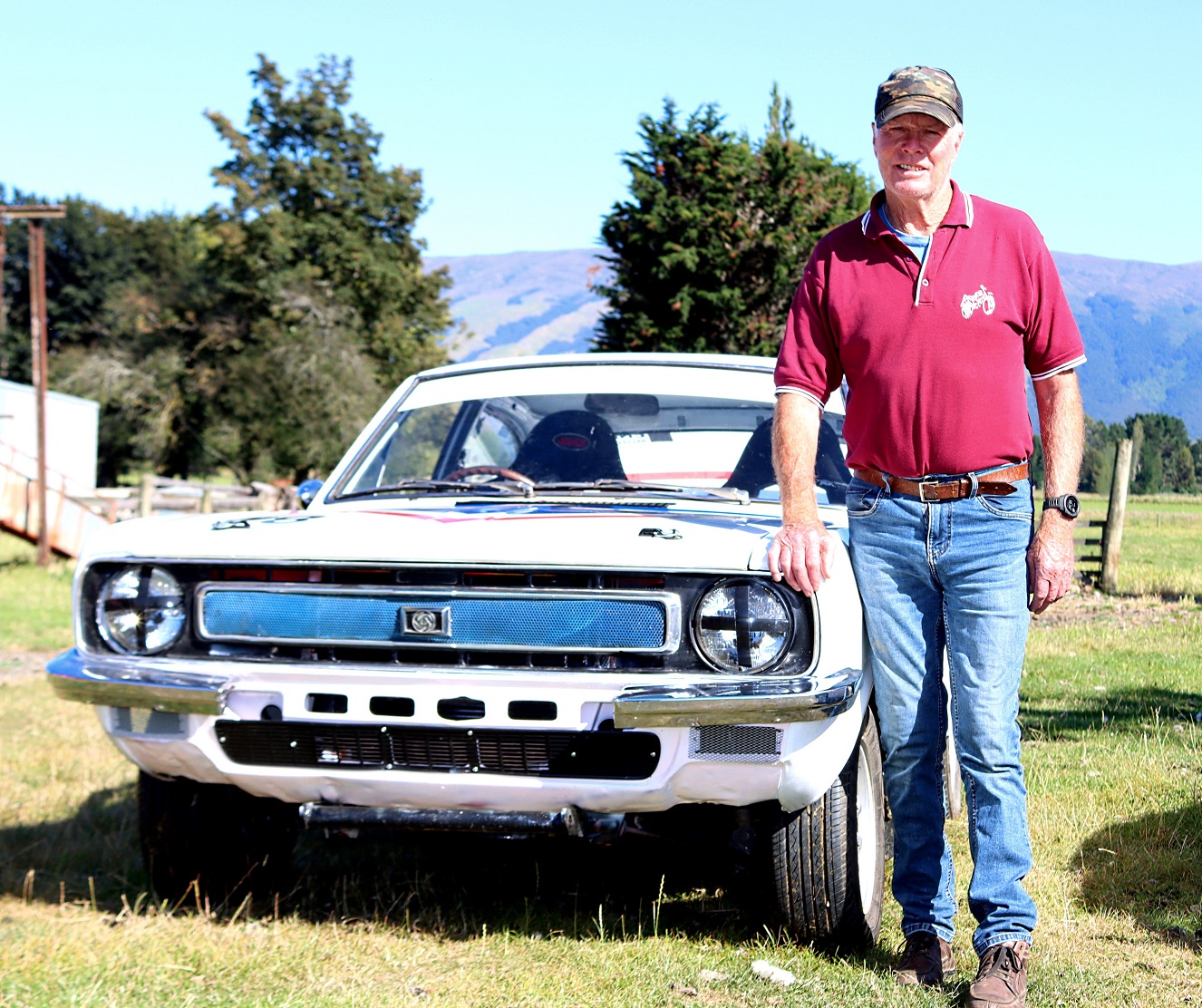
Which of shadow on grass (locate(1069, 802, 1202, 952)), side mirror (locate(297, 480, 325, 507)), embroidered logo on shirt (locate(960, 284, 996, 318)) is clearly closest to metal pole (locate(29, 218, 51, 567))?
side mirror (locate(297, 480, 325, 507))

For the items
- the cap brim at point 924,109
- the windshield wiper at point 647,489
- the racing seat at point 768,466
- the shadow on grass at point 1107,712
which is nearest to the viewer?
the cap brim at point 924,109

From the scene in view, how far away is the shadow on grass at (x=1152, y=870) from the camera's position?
143 inches

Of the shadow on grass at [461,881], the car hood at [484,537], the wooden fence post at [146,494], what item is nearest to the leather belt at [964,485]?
the car hood at [484,537]

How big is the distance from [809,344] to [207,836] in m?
2.20

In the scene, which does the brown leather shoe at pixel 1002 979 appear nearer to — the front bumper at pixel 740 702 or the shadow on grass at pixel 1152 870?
the front bumper at pixel 740 702

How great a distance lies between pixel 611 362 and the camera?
466 cm

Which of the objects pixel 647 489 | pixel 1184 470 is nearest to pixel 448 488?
pixel 647 489

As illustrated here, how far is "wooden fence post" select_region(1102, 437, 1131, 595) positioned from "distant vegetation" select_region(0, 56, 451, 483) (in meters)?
30.3

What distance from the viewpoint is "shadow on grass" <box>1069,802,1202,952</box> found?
363 centimetres

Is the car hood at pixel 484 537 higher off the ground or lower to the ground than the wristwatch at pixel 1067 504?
lower

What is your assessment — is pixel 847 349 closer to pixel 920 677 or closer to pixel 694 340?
pixel 920 677

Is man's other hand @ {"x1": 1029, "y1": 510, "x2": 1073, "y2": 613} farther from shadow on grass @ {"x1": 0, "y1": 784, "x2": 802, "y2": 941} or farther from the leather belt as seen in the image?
shadow on grass @ {"x1": 0, "y1": 784, "x2": 802, "y2": 941}

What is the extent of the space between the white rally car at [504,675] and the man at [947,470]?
0.13 m

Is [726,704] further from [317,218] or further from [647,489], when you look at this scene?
[317,218]
